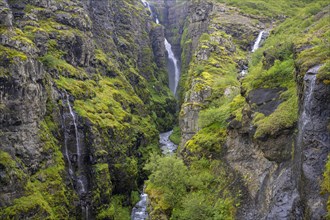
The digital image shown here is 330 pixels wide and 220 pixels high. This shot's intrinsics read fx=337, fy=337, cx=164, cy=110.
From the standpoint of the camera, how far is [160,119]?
92875mm

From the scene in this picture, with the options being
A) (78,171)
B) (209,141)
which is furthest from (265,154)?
(78,171)

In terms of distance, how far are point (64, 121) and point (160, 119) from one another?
44906mm

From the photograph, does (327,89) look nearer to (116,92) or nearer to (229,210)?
(229,210)

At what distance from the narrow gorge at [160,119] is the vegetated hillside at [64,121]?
195 mm

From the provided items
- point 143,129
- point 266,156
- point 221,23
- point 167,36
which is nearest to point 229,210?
point 266,156

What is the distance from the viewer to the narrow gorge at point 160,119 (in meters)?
20.5

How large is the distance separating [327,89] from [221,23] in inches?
2893

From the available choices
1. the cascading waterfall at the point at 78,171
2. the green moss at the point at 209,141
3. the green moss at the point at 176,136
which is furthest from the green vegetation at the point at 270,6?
the green moss at the point at 209,141

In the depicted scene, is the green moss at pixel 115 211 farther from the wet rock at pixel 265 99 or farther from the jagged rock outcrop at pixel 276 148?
the wet rock at pixel 265 99

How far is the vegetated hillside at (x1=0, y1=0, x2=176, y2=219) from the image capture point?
1604 inches

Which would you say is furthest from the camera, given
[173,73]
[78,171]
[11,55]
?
[173,73]

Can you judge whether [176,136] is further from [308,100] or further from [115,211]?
[308,100]

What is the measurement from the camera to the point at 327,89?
1812cm

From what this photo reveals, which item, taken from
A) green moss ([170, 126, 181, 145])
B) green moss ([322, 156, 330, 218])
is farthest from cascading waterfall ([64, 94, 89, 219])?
green moss ([322, 156, 330, 218])
